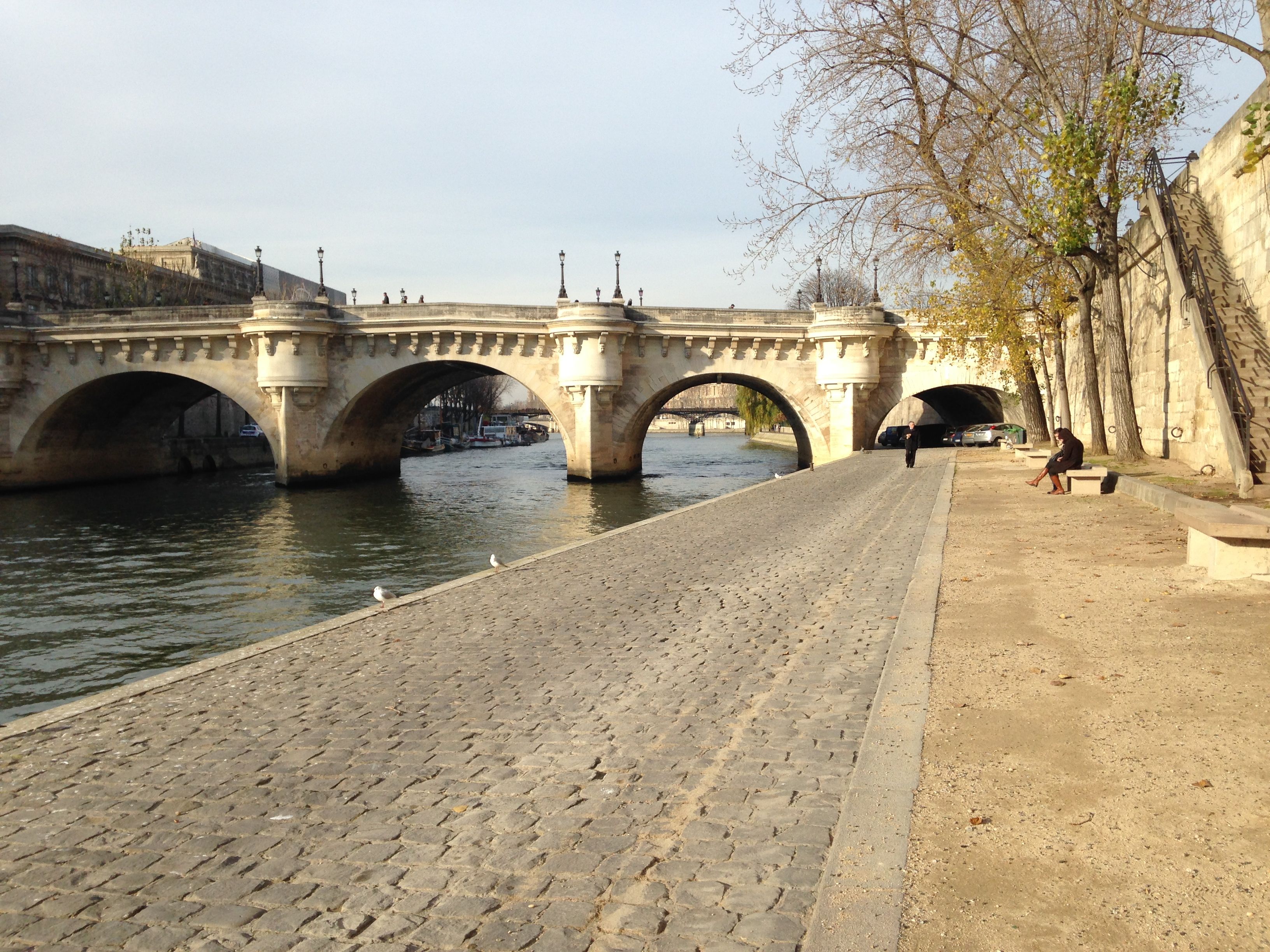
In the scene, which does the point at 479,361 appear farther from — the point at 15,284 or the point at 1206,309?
the point at 15,284

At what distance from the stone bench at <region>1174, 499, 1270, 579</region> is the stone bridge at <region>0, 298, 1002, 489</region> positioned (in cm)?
2916

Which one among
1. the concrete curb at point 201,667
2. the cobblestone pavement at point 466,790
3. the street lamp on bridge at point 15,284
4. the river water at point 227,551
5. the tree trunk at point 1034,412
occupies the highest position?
the street lamp on bridge at point 15,284

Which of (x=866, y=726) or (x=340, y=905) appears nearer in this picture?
(x=340, y=905)

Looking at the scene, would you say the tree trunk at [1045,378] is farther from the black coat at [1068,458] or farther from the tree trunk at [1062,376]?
the black coat at [1068,458]

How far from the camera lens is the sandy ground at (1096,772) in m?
3.36

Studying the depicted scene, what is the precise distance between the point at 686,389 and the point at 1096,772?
35998mm

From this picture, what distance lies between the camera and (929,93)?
20.5 metres

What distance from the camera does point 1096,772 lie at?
14.9ft

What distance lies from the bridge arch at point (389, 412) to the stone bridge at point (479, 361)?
0.54 ft

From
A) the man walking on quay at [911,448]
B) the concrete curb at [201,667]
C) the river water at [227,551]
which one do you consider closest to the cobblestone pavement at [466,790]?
the concrete curb at [201,667]

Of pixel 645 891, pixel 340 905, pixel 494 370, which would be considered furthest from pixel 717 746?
pixel 494 370

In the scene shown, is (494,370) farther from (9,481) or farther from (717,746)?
(717,746)

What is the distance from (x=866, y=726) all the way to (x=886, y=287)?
819 inches

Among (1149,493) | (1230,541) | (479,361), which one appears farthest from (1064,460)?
(479,361)
